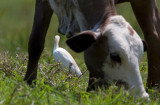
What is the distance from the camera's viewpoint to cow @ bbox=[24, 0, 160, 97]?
496cm

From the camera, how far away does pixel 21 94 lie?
4.42 metres

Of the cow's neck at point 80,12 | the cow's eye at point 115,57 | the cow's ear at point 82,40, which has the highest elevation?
the cow's neck at point 80,12

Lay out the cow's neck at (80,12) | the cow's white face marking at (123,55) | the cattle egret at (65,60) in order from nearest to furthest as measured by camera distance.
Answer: the cow's white face marking at (123,55), the cow's neck at (80,12), the cattle egret at (65,60)

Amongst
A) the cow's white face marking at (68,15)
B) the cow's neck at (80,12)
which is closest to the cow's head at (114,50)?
the cow's neck at (80,12)

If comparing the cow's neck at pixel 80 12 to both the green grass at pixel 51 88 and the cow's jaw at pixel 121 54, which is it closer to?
the cow's jaw at pixel 121 54

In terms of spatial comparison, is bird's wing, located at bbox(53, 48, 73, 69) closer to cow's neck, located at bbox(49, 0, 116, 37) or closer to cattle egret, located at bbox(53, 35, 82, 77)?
cattle egret, located at bbox(53, 35, 82, 77)

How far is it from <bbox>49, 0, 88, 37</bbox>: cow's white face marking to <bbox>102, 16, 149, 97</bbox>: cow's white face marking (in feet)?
1.80

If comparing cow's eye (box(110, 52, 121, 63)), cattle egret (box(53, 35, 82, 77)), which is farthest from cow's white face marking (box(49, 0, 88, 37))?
cattle egret (box(53, 35, 82, 77))

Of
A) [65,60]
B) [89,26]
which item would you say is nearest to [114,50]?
[89,26]

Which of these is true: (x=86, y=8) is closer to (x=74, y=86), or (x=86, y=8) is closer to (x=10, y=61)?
(x=74, y=86)

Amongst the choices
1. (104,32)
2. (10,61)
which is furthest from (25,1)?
(104,32)

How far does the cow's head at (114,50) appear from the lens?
478cm

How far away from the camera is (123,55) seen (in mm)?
4773

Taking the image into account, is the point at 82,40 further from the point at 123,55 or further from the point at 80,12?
the point at 80,12
